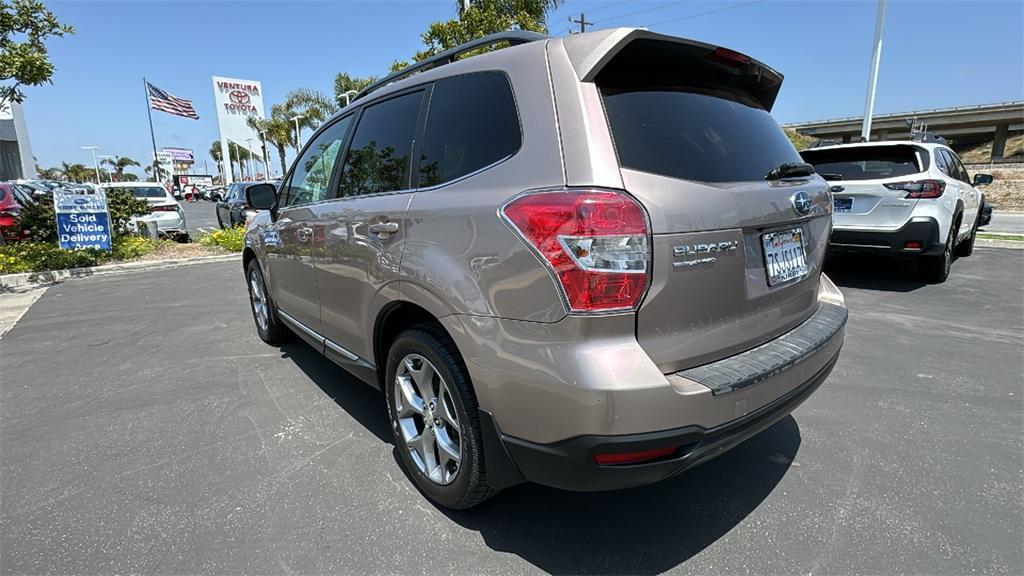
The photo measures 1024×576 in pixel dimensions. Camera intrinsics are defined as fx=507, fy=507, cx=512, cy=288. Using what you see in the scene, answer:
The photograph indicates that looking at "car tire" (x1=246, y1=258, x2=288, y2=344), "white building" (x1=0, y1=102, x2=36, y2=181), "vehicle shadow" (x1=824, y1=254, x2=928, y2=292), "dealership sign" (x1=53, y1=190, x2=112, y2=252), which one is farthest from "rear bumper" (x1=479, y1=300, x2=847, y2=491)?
"white building" (x1=0, y1=102, x2=36, y2=181)

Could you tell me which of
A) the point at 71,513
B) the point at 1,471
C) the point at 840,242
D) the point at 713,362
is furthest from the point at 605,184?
the point at 840,242

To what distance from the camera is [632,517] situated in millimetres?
2186

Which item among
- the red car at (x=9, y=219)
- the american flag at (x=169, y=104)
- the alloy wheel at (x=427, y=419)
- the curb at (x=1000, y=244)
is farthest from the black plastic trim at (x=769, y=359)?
the american flag at (x=169, y=104)

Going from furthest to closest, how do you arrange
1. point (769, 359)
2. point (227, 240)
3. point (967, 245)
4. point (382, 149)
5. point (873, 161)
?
point (227, 240), point (967, 245), point (873, 161), point (382, 149), point (769, 359)

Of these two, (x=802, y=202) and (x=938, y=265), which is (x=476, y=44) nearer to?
(x=802, y=202)

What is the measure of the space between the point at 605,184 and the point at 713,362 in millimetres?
765

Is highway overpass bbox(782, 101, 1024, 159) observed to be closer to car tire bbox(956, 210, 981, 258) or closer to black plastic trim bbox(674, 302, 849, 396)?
car tire bbox(956, 210, 981, 258)

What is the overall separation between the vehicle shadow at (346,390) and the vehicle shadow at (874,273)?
593cm

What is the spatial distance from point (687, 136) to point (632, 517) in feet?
5.22

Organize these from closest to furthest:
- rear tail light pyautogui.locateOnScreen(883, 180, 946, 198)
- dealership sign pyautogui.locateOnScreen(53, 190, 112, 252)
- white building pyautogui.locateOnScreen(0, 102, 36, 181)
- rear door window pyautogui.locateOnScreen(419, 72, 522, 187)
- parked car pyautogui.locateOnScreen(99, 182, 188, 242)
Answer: rear door window pyautogui.locateOnScreen(419, 72, 522, 187) → rear tail light pyautogui.locateOnScreen(883, 180, 946, 198) → dealership sign pyautogui.locateOnScreen(53, 190, 112, 252) → parked car pyautogui.locateOnScreen(99, 182, 188, 242) → white building pyautogui.locateOnScreen(0, 102, 36, 181)

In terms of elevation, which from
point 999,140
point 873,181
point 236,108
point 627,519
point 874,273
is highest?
point 236,108

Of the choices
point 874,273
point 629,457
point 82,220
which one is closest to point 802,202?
point 629,457

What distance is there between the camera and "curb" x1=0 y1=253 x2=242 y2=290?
24.7ft

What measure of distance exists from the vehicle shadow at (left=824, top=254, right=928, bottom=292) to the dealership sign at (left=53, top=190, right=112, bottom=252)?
37.7ft
